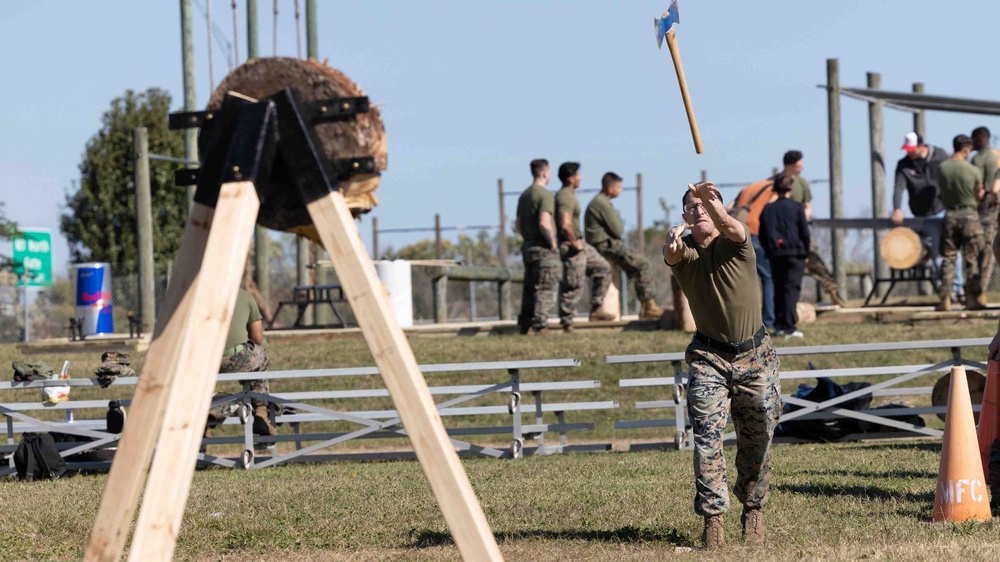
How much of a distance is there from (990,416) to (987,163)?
962cm

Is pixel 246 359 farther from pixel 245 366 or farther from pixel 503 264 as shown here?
pixel 503 264

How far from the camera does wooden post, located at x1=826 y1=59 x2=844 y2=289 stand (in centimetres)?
2109

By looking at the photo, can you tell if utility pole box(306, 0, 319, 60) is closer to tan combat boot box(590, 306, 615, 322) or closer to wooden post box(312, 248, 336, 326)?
wooden post box(312, 248, 336, 326)

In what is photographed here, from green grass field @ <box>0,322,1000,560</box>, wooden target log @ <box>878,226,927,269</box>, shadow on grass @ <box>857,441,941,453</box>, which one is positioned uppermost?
wooden target log @ <box>878,226,927,269</box>

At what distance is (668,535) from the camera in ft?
22.9

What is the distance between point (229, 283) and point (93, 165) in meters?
29.4

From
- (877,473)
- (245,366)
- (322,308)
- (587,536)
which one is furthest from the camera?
(322,308)

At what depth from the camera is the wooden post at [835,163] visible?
69.2ft

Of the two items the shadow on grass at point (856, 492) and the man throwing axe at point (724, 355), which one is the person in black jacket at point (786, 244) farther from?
the man throwing axe at point (724, 355)

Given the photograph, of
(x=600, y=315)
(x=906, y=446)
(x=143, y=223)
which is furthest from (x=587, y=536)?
(x=143, y=223)

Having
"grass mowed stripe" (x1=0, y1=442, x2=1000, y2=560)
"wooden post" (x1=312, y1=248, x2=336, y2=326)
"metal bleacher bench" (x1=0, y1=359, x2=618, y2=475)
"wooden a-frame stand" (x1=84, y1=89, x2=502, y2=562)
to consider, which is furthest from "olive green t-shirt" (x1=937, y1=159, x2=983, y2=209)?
"wooden a-frame stand" (x1=84, y1=89, x2=502, y2=562)

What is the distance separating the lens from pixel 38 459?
1102cm

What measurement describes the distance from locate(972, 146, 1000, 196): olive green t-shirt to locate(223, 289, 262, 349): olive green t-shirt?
9.19 metres

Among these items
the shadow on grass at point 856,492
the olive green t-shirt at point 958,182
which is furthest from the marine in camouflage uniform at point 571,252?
the shadow on grass at point 856,492
